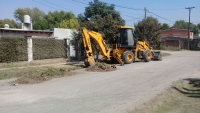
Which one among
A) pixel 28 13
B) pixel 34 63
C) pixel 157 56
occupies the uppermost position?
pixel 28 13

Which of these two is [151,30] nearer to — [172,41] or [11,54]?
A: [11,54]

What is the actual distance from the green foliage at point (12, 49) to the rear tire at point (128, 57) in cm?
834

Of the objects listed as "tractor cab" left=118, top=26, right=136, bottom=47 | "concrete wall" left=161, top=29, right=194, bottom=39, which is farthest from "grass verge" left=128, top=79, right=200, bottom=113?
"concrete wall" left=161, top=29, right=194, bottom=39

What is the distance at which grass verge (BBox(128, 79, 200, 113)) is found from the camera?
7641 mm

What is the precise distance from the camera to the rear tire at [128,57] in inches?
861

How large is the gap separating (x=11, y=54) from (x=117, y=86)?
11782 mm

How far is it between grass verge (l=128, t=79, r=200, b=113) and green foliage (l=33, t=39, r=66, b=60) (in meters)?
13.9

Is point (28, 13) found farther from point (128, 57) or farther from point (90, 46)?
point (90, 46)

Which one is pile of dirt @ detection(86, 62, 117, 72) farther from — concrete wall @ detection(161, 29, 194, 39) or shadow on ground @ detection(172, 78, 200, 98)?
concrete wall @ detection(161, 29, 194, 39)

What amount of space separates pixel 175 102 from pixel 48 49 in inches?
644

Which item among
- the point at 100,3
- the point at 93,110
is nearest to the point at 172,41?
the point at 100,3

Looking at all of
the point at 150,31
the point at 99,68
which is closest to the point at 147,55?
the point at 99,68

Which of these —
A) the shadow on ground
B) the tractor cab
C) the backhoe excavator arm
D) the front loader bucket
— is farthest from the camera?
the front loader bucket

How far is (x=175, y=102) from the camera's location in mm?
8680
